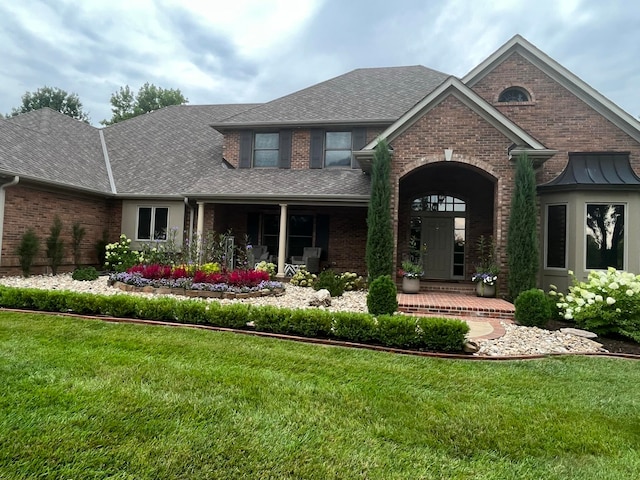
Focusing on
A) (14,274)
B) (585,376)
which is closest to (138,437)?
Answer: (585,376)

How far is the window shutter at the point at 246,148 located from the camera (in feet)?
47.4

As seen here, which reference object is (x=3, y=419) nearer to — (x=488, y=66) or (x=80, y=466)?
(x=80, y=466)

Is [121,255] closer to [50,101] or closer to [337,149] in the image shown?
[337,149]

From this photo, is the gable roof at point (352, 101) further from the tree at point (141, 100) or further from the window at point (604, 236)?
the tree at point (141, 100)

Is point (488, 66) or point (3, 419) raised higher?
point (488, 66)

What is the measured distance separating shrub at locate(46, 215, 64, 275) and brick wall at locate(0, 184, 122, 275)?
174 millimetres

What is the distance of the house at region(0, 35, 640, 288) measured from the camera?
9.84m

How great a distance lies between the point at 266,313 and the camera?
5852 millimetres

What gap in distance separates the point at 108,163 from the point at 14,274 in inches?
251

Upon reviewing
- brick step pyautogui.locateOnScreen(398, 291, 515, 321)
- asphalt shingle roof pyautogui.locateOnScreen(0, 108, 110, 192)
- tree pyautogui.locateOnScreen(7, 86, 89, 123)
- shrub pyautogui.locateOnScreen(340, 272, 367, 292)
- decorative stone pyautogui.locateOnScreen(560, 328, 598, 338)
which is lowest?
decorative stone pyautogui.locateOnScreen(560, 328, 598, 338)

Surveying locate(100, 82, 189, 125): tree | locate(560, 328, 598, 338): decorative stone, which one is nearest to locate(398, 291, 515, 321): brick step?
locate(560, 328, 598, 338): decorative stone

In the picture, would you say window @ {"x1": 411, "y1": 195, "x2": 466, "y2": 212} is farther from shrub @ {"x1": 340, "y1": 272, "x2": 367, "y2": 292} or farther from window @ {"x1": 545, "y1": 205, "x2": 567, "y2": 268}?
shrub @ {"x1": 340, "y1": 272, "x2": 367, "y2": 292}

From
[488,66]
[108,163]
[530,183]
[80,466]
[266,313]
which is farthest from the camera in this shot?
[108,163]

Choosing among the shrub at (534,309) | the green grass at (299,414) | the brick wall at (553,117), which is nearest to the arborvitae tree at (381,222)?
the shrub at (534,309)
